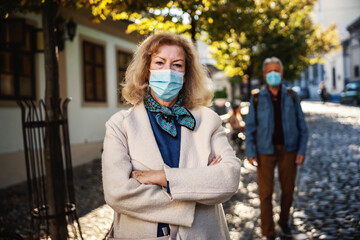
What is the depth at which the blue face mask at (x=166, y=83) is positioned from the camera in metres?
2.44

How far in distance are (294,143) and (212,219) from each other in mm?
3141

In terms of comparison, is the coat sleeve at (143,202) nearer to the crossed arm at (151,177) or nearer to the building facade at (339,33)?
the crossed arm at (151,177)

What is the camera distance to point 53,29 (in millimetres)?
4449

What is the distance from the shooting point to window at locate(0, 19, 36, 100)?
30.2ft

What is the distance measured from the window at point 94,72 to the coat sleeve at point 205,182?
1074 cm

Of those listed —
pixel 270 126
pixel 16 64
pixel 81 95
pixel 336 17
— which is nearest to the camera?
pixel 270 126

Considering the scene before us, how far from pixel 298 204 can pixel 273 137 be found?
196 centimetres

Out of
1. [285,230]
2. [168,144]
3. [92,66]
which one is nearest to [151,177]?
[168,144]

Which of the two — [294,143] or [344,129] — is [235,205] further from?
[344,129]

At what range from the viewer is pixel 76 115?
12.1 meters

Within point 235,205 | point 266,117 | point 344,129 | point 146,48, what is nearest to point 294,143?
point 266,117

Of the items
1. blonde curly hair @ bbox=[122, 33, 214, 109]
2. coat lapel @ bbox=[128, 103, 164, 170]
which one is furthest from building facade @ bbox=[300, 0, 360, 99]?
coat lapel @ bbox=[128, 103, 164, 170]

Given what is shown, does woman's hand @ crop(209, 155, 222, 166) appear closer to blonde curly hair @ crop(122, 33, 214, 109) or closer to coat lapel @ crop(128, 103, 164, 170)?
coat lapel @ crop(128, 103, 164, 170)

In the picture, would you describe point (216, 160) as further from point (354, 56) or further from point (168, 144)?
point (354, 56)
